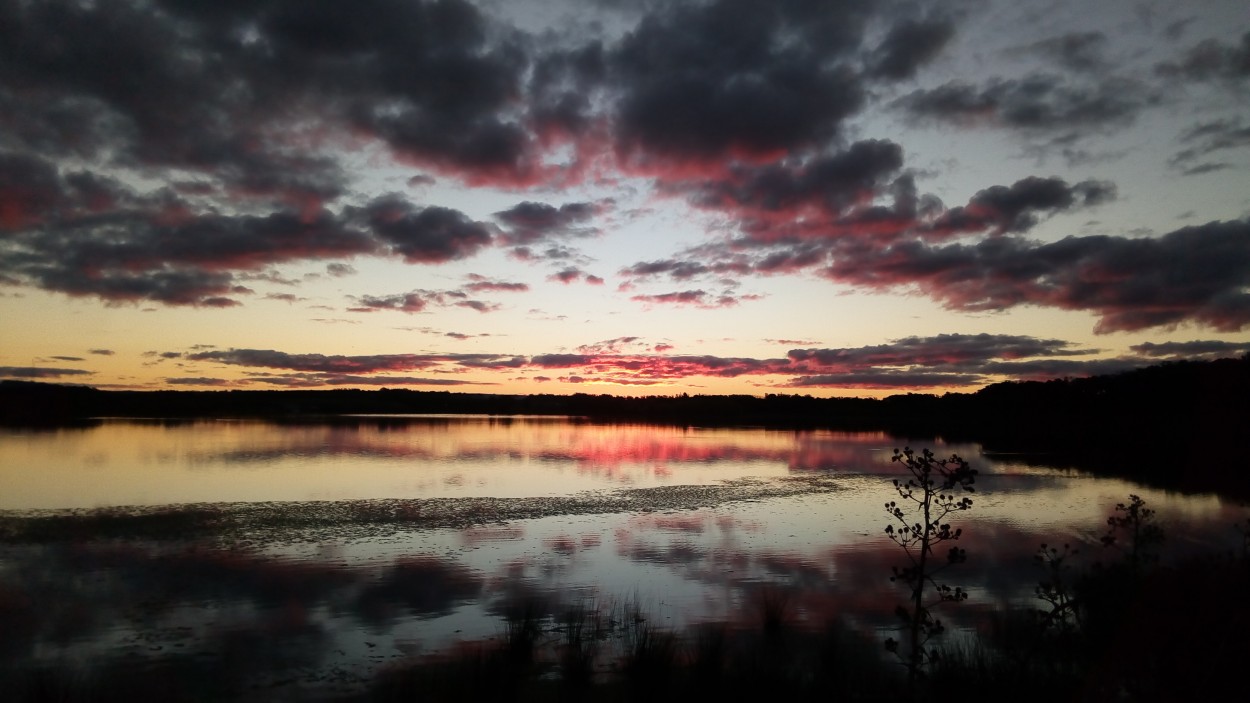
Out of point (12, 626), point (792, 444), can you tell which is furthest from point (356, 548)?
point (792, 444)

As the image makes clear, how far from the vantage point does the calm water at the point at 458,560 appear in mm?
10844

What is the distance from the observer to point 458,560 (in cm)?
1631

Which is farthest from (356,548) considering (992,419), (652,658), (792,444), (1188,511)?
(992,419)

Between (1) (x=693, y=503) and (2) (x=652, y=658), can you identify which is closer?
(2) (x=652, y=658)

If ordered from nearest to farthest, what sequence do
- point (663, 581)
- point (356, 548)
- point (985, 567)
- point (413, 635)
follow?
point (413, 635) → point (663, 581) → point (985, 567) → point (356, 548)

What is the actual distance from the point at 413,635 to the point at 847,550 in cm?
1099

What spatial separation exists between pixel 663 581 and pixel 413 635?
5362 millimetres

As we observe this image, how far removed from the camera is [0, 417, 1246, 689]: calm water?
35.6 ft

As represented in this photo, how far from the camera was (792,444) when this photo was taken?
5728 cm

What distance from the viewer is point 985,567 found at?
1596 centimetres

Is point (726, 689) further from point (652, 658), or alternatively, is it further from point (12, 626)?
point (12, 626)

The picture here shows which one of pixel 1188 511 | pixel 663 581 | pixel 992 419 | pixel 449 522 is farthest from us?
pixel 992 419

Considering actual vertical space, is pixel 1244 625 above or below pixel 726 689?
above

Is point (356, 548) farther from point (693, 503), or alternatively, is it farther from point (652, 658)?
point (693, 503)
